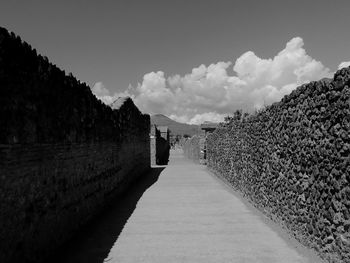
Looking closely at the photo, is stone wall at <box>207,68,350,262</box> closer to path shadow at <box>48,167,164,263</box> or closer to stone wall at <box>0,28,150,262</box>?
path shadow at <box>48,167,164,263</box>

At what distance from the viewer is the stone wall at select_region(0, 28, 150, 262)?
4.24 metres

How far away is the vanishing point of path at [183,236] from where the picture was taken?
5.62 meters

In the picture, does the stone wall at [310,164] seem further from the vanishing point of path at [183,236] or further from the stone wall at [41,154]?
the stone wall at [41,154]

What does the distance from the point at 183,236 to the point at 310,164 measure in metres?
2.72

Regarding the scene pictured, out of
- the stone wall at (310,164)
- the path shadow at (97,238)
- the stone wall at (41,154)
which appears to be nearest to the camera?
the stone wall at (41,154)

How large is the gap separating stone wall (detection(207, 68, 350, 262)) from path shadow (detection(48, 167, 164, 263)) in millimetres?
3392

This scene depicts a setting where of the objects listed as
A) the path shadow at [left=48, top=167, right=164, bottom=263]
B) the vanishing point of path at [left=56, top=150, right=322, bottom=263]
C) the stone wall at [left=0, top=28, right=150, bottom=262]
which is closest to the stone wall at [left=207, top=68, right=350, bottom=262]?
the vanishing point of path at [left=56, top=150, right=322, bottom=263]

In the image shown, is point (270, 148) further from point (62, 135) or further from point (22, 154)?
point (22, 154)

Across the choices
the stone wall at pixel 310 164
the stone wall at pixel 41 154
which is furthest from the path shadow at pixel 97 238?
the stone wall at pixel 310 164

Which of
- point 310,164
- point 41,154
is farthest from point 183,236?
point 41,154

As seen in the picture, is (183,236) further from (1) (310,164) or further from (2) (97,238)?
(1) (310,164)

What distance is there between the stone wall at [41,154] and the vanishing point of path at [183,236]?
0.55m

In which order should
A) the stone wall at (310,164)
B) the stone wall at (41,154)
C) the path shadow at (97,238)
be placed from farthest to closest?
the path shadow at (97,238), the stone wall at (310,164), the stone wall at (41,154)

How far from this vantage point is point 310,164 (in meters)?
5.86
